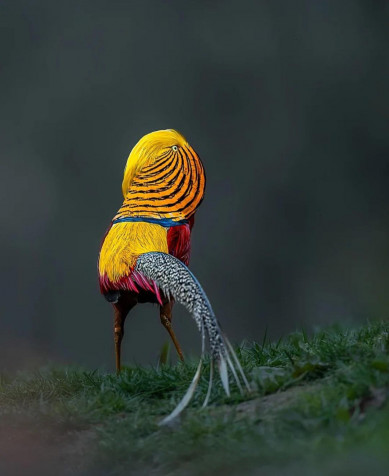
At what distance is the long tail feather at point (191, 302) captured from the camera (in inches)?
187

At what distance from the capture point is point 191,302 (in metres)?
5.18

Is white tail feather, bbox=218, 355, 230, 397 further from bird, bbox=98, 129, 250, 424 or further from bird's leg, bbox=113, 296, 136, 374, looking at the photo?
bird's leg, bbox=113, 296, 136, 374

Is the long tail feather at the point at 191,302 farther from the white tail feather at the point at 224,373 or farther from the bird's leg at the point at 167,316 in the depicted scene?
the bird's leg at the point at 167,316

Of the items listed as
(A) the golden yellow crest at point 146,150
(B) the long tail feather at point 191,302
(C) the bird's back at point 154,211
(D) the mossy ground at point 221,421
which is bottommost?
(D) the mossy ground at point 221,421

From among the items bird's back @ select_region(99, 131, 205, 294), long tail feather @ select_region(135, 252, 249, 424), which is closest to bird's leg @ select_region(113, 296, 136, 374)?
bird's back @ select_region(99, 131, 205, 294)

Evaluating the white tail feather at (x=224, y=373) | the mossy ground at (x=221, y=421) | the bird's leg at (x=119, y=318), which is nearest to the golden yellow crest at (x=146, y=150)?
the bird's leg at (x=119, y=318)

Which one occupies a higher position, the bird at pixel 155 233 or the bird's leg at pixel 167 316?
the bird at pixel 155 233

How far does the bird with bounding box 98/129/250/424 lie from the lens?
223 inches

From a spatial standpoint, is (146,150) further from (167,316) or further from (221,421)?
(221,421)

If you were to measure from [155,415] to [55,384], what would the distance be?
3.40 ft

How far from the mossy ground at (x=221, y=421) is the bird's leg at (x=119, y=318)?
0.52 metres

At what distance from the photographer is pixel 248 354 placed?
19.7 ft

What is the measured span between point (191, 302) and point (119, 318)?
1.21m

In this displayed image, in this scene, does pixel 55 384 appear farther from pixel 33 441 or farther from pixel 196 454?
pixel 196 454
